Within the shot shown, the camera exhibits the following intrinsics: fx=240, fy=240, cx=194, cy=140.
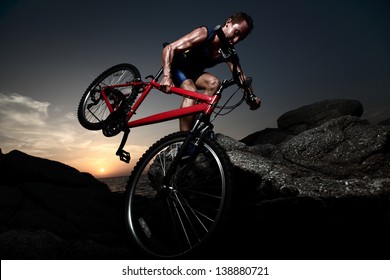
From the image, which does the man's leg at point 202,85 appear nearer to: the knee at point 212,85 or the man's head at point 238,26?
the knee at point 212,85

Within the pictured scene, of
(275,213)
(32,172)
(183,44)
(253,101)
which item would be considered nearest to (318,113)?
Answer: (253,101)

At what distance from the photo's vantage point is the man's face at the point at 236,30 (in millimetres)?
3953

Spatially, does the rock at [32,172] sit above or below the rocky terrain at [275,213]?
above

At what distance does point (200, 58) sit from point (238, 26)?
91cm

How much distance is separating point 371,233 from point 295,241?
996mm

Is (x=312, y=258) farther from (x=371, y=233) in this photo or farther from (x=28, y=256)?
(x=28, y=256)

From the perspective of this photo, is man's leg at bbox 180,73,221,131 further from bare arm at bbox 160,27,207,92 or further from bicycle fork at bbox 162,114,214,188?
bicycle fork at bbox 162,114,214,188

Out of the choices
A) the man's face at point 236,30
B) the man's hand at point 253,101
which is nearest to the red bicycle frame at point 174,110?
the man's hand at point 253,101

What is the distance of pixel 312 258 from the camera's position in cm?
258

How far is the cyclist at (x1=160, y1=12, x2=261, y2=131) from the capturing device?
3.52 metres

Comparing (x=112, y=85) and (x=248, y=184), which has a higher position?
(x=112, y=85)

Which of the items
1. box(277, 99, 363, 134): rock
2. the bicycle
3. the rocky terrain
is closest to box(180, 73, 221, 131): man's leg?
the bicycle

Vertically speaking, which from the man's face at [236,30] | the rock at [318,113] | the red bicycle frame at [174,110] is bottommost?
the red bicycle frame at [174,110]

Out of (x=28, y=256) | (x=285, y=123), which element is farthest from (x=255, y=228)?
(x=285, y=123)
